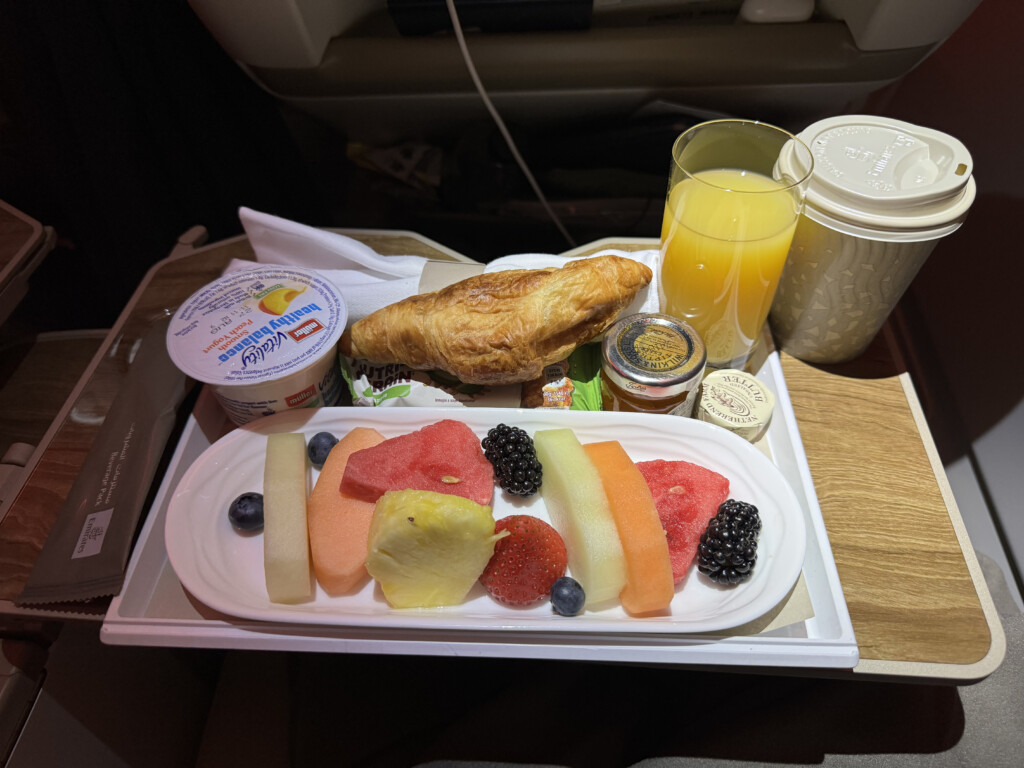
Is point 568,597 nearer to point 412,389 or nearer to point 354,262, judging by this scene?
point 412,389

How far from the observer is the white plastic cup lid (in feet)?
3.25

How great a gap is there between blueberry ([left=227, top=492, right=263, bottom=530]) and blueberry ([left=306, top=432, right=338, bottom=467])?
11 cm

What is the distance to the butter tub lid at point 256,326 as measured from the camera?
1.02 meters

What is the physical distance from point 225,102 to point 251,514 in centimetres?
112

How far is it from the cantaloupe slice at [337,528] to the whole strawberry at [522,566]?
0.20 meters

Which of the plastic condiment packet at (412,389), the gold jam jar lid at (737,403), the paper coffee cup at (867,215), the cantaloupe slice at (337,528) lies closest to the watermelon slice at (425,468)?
the cantaloupe slice at (337,528)

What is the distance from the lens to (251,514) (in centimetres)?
102

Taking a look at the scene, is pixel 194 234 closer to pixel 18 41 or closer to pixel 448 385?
pixel 18 41

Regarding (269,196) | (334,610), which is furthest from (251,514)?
(269,196)

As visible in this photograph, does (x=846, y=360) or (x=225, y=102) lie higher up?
(x=225, y=102)

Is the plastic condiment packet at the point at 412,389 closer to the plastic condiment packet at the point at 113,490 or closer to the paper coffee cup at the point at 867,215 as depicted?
the plastic condiment packet at the point at 113,490

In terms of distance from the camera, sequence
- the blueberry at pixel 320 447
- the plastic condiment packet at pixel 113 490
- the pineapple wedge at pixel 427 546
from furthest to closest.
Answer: the blueberry at pixel 320 447 → the plastic condiment packet at pixel 113 490 → the pineapple wedge at pixel 427 546

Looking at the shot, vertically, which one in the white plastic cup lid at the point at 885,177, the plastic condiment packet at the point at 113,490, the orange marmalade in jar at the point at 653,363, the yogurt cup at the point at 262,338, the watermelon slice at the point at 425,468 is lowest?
the plastic condiment packet at the point at 113,490

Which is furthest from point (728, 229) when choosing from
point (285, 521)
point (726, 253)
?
point (285, 521)
